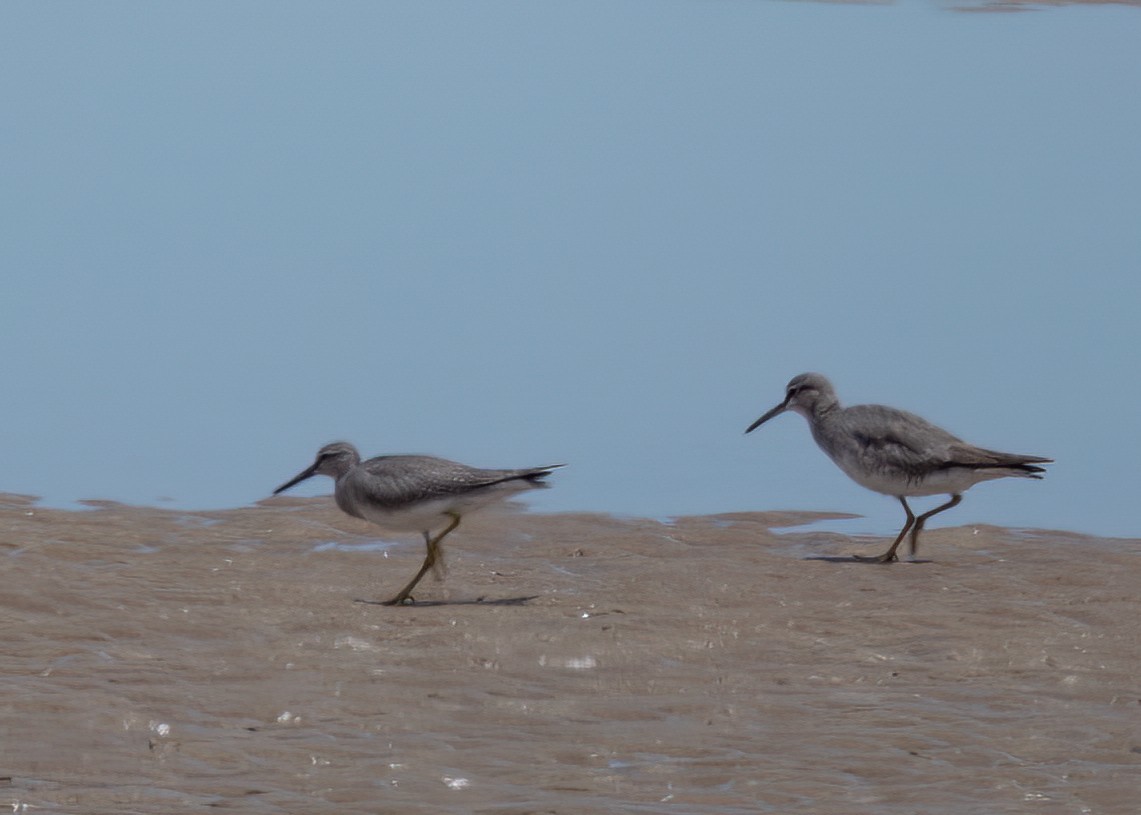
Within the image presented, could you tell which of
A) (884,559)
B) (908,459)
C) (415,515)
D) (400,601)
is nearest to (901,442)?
(908,459)

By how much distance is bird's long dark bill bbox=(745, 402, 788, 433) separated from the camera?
46.3 feet

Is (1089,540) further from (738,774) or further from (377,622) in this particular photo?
(738,774)

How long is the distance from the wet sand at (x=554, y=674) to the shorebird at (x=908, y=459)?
21.8 inches

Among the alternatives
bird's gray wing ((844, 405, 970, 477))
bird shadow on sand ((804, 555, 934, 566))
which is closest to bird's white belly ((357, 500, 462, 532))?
bird shadow on sand ((804, 555, 934, 566))

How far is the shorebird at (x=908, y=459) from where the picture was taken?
40.9ft

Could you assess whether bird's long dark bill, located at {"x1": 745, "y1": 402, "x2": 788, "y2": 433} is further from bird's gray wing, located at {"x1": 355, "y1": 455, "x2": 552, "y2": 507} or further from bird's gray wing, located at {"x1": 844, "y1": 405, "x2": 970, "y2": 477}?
bird's gray wing, located at {"x1": 355, "y1": 455, "x2": 552, "y2": 507}

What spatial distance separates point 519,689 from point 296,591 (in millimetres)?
2715

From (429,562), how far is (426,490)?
1.55 feet

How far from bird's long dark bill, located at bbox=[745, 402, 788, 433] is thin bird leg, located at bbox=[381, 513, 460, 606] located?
373cm

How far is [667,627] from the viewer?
10016 mm

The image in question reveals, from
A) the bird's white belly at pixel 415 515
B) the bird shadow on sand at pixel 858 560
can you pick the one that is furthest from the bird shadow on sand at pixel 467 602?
the bird shadow on sand at pixel 858 560

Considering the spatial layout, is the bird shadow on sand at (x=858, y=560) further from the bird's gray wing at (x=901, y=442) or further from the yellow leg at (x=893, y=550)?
the bird's gray wing at (x=901, y=442)

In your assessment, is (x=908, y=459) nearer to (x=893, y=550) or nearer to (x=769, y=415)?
(x=893, y=550)

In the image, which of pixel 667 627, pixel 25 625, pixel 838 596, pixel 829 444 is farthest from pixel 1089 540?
pixel 25 625
